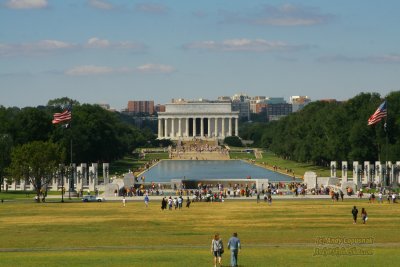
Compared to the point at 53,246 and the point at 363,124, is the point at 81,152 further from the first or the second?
the point at 53,246

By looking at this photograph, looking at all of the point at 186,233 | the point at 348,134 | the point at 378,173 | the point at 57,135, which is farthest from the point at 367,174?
the point at 186,233

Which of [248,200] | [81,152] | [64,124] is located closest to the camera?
[248,200]

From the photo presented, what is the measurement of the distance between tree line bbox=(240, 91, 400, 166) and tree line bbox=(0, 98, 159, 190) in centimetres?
2665

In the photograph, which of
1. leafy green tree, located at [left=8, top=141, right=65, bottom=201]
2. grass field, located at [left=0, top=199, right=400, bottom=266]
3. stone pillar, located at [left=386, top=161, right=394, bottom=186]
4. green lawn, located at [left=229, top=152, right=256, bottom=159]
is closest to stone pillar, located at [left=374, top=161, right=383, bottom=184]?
stone pillar, located at [left=386, top=161, right=394, bottom=186]

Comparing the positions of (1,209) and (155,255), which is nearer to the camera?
(155,255)

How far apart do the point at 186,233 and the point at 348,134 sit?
72.3m

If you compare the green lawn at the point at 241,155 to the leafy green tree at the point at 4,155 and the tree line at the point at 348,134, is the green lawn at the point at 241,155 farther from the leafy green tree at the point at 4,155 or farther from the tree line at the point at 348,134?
the leafy green tree at the point at 4,155

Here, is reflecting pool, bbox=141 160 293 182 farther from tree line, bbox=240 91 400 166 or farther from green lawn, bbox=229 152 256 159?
green lawn, bbox=229 152 256 159

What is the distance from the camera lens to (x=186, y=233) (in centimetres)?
4434

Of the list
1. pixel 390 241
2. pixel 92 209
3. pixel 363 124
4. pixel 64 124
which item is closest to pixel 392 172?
pixel 363 124

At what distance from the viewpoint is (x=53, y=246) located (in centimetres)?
3884

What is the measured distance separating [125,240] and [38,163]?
119ft

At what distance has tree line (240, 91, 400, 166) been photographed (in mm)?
107625

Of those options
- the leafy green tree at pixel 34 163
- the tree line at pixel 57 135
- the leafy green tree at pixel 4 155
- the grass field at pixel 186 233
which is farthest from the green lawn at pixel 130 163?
the grass field at pixel 186 233
